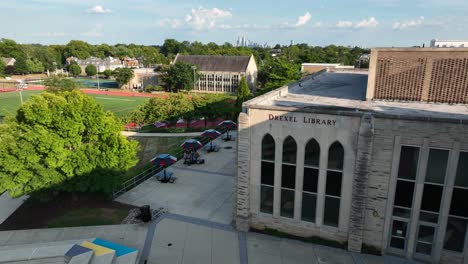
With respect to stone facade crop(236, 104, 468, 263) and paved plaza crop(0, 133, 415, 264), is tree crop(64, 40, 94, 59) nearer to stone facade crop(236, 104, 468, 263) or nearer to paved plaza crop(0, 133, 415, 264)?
paved plaza crop(0, 133, 415, 264)

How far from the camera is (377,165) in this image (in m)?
16.8

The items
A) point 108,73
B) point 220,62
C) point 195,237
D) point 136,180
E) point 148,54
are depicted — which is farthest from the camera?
point 148,54

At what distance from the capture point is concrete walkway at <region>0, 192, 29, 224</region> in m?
22.5

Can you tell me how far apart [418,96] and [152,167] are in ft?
75.1

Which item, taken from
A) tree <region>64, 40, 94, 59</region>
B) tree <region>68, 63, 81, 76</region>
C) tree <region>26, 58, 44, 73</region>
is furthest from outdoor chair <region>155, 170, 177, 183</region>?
tree <region>64, 40, 94, 59</region>

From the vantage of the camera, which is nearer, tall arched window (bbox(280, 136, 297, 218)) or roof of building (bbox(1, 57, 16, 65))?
tall arched window (bbox(280, 136, 297, 218))

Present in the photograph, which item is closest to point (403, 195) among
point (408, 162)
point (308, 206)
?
point (408, 162)

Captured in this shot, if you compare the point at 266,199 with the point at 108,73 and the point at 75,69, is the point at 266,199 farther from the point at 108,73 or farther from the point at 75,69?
the point at 75,69

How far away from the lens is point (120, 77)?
97750 millimetres

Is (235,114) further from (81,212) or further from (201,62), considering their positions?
(201,62)

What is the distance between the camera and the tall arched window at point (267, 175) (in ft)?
61.8

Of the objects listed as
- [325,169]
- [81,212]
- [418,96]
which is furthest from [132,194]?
[418,96]

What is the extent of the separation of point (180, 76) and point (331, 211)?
2851 inches

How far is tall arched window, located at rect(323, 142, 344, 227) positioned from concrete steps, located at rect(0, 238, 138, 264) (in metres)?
10.9
